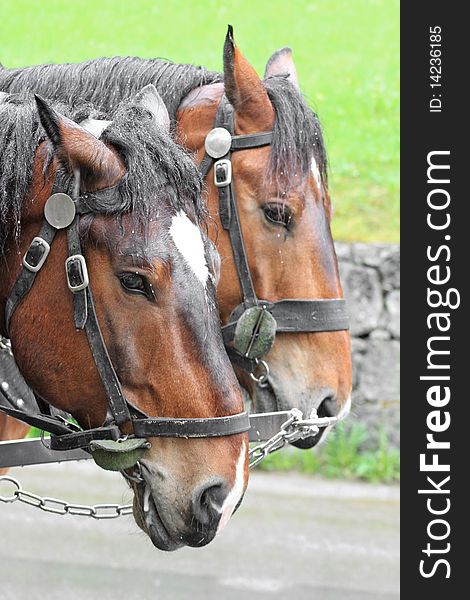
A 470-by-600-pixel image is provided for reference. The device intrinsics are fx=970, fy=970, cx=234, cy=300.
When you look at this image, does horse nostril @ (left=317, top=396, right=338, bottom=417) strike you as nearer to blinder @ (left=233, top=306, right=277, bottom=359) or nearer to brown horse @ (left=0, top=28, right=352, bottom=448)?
brown horse @ (left=0, top=28, right=352, bottom=448)

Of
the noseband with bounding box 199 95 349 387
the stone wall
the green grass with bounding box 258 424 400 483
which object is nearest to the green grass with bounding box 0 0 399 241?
the stone wall

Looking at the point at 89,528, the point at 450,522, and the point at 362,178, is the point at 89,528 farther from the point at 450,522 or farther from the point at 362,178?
the point at 362,178

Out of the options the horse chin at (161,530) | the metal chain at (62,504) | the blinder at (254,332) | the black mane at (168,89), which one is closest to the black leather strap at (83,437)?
the horse chin at (161,530)

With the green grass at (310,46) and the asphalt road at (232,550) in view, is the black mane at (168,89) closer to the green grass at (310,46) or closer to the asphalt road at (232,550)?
the asphalt road at (232,550)

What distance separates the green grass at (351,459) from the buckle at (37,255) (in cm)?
452

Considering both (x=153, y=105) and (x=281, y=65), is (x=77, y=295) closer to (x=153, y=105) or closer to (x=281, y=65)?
(x=153, y=105)

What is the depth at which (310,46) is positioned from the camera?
9.36 metres

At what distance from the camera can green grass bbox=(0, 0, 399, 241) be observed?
786cm

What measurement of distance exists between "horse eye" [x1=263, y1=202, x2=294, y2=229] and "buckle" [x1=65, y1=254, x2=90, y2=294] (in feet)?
4.38

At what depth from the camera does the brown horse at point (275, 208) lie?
3549 mm

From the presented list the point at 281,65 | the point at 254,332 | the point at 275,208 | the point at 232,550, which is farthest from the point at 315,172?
the point at 232,550

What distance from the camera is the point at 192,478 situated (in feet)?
7.56

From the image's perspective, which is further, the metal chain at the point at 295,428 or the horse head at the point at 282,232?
the horse head at the point at 282,232

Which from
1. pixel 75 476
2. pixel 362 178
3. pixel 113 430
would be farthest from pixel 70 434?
pixel 362 178
